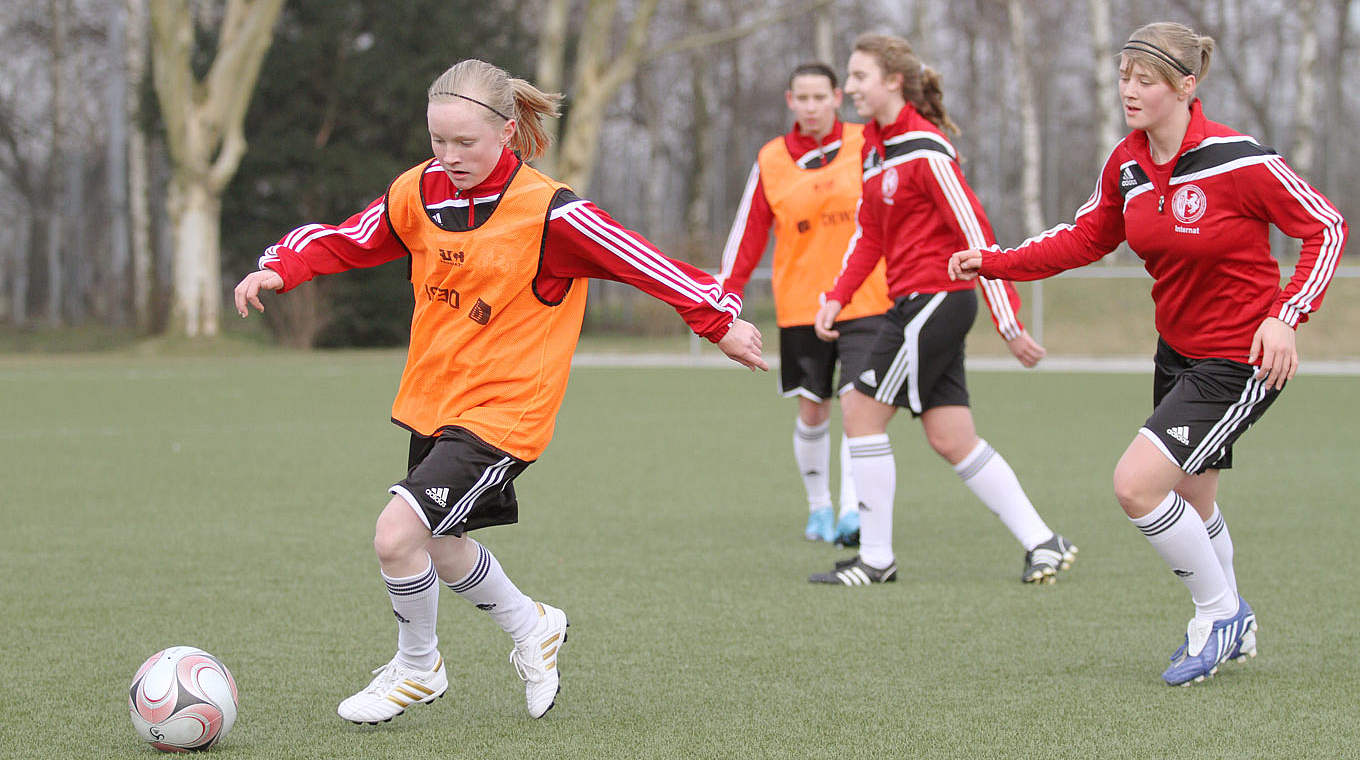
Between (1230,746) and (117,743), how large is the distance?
293 cm

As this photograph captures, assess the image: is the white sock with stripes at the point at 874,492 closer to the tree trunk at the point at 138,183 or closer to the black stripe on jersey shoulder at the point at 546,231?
the black stripe on jersey shoulder at the point at 546,231

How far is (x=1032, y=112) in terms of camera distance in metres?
34.9

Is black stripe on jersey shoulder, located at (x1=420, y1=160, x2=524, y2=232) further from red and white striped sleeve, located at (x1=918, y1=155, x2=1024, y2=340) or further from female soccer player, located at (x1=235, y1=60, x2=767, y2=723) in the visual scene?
red and white striped sleeve, located at (x1=918, y1=155, x2=1024, y2=340)

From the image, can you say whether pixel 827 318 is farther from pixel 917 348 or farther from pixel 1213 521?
pixel 1213 521

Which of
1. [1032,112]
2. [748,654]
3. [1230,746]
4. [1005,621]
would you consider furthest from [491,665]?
[1032,112]

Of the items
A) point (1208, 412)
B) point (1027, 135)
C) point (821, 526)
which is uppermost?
point (1027, 135)

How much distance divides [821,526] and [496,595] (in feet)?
11.1

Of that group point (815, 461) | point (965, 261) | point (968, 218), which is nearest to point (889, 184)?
point (968, 218)

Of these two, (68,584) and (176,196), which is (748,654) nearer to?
(68,584)

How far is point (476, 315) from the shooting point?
410 centimetres

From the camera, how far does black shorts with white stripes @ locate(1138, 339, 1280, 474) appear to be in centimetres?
445

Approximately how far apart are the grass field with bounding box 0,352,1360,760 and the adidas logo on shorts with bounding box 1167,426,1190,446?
2.48ft

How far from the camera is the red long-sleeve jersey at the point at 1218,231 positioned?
4.28 metres

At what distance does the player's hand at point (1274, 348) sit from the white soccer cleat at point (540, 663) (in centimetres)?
217
